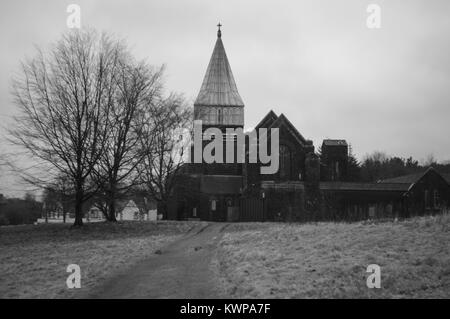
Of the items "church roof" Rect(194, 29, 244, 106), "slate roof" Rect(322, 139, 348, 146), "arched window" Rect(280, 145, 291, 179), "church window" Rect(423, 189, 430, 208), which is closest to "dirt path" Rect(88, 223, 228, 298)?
"arched window" Rect(280, 145, 291, 179)

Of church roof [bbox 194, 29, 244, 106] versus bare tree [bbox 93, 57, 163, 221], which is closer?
bare tree [bbox 93, 57, 163, 221]

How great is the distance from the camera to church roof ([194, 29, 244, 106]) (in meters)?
57.4

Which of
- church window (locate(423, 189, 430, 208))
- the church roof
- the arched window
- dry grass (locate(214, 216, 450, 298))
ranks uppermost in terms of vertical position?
the church roof

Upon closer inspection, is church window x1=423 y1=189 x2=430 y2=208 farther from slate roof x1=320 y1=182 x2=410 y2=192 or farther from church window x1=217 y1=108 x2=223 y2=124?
church window x1=217 y1=108 x2=223 y2=124

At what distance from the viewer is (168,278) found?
1261 centimetres

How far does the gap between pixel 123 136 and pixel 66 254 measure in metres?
13.3

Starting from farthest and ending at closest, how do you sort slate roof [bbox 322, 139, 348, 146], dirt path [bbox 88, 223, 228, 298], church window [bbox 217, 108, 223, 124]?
slate roof [bbox 322, 139, 348, 146], church window [bbox 217, 108, 223, 124], dirt path [bbox 88, 223, 228, 298]

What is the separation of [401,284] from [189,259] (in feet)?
27.0

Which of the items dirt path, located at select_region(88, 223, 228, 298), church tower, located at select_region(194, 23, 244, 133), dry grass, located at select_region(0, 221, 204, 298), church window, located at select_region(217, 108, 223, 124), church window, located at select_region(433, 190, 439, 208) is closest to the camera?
dirt path, located at select_region(88, 223, 228, 298)

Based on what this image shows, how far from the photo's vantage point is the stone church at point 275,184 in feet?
146

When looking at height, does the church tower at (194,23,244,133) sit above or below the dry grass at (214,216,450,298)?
above

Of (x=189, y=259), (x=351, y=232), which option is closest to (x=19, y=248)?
(x=189, y=259)
